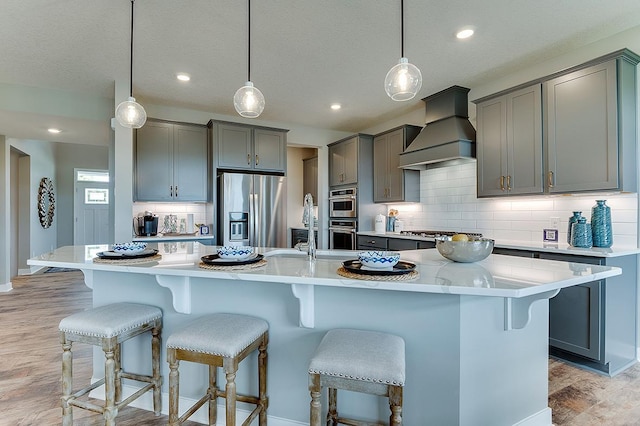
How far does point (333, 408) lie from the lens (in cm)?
168

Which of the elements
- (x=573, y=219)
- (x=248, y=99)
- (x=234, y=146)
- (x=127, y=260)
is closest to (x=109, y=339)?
(x=127, y=260)

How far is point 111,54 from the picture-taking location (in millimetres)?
3100

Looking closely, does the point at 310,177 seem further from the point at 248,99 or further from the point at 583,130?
the point at 583,130

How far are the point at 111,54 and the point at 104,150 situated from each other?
20.7ft

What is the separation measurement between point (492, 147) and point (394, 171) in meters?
1.54

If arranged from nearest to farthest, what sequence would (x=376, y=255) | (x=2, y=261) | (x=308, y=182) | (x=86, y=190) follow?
(x=376, y=255), (x=2, y=261), (x=308, y=182), (x=86, y=190)

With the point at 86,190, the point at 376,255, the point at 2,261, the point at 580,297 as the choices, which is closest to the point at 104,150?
the point at 86,190

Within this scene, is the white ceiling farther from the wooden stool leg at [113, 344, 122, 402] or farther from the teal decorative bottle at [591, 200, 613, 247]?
the wooden stool leg at [113, 344, 122, 402]

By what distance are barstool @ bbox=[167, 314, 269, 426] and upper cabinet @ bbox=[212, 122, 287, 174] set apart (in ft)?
10.5

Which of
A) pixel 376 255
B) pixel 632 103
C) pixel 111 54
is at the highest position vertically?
pixel 111 54

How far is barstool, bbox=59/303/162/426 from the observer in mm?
1731

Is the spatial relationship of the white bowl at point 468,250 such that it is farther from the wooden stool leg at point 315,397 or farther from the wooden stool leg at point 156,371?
the wooden stool leg at point 156,371

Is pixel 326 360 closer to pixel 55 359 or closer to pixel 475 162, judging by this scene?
pixel 55 359

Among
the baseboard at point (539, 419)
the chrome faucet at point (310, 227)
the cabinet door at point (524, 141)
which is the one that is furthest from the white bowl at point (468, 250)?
the cabinet door at point (524, 141)
